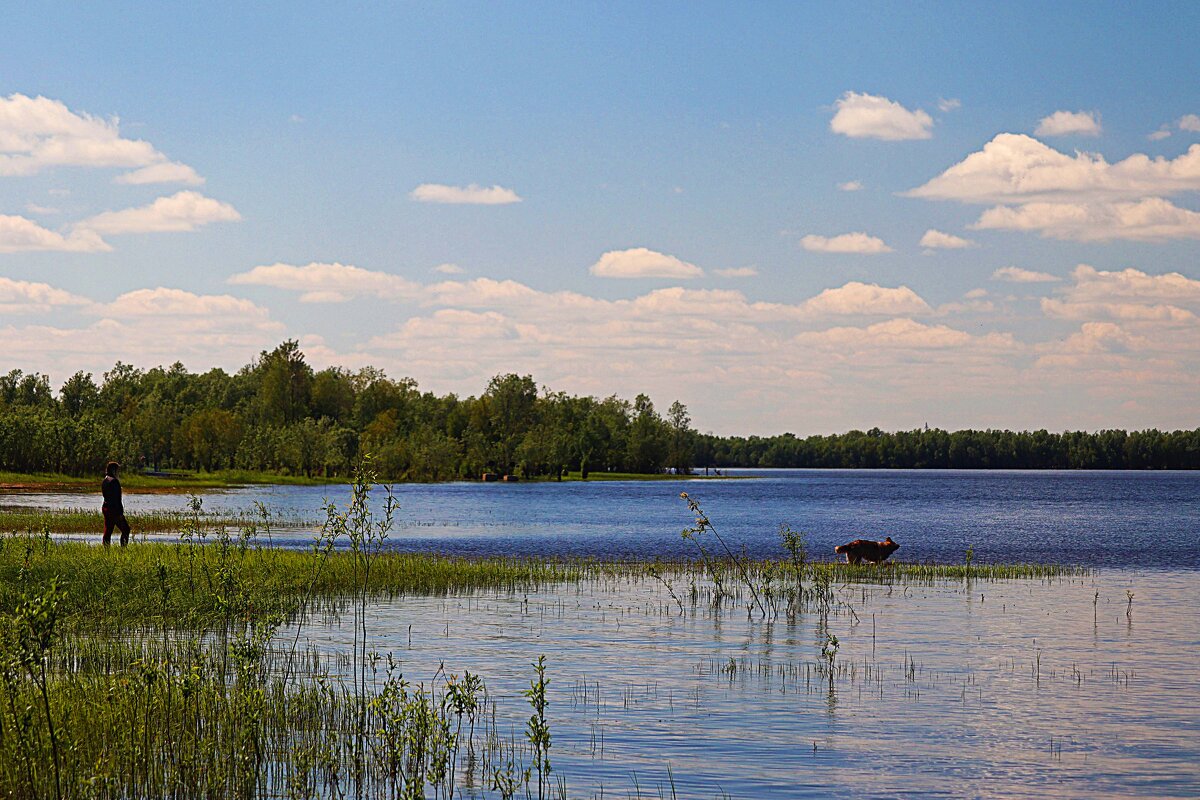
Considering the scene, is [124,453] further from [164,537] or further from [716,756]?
[716,756]

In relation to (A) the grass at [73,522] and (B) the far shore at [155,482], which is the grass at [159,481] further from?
(A) the grass at [73,522]

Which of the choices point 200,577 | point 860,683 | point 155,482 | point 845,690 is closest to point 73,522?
point 200,577

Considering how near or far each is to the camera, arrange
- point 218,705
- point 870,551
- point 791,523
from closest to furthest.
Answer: point 218,705 → point 870,551 → point 791,523

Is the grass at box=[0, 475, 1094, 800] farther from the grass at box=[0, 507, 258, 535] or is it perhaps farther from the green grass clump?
the grass at box=[0, 507, 258, 535]

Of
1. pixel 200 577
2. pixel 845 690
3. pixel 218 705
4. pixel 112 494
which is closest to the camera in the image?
pixel 218 705

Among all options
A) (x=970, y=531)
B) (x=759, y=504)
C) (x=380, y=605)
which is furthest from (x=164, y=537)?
(x=759, y=504)

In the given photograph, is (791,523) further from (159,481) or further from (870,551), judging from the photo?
(159,481)

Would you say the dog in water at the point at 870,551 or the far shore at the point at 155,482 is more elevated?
the dog in water at the point at 870,551

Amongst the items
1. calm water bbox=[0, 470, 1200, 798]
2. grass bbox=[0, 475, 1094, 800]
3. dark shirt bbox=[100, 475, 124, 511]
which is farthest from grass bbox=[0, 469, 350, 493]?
calm water bbox=[0, 470, 1200, 798]

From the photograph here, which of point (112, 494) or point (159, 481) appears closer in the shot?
point (112, 494)

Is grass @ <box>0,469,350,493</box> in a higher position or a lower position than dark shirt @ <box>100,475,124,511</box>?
lower

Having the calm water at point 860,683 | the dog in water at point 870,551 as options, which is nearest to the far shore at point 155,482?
the dog in water at point 870,551

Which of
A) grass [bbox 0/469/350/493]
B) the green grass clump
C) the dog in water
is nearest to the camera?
the green grass clump

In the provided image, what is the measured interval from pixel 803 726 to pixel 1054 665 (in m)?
8.42
